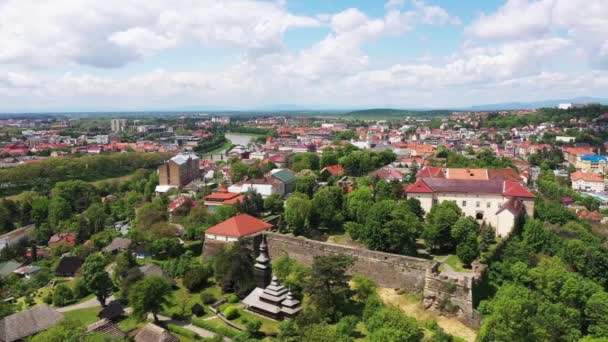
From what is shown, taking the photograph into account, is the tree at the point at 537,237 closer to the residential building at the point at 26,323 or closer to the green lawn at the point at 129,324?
the green lawn at the point at 129,324

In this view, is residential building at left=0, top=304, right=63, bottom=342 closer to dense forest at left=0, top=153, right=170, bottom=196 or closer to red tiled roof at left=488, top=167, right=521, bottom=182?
red tiled roof at left=488, top=167, right=521, bottom=182

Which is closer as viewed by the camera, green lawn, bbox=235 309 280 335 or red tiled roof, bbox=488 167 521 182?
green lawn, bbox=235 309 280 335

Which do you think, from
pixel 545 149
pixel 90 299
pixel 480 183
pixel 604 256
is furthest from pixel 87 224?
pixel 545 149

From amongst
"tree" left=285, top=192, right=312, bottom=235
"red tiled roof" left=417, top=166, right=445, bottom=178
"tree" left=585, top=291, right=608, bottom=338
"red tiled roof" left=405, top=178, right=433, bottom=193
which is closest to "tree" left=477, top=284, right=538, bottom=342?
"tree" left=585, top=291, right=608, bottom=338

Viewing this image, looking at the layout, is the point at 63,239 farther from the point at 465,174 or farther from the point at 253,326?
the point at 465,174

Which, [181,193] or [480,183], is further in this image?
[181,193]

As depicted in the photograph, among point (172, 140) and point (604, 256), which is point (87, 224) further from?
point (172, 140)
